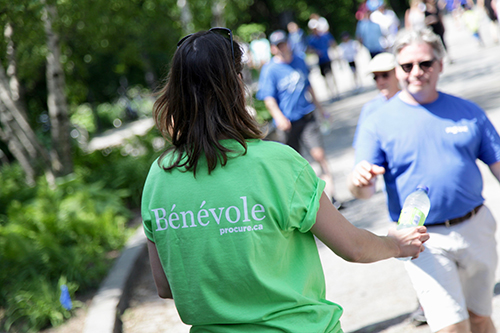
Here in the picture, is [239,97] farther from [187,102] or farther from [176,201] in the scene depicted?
[176,201]

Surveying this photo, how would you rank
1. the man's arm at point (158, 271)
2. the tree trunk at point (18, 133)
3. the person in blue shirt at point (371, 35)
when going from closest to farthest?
the man's arm at point (158, 271), the tree trunk at point (18, 133), the person in blue shirt at point (371, 35)

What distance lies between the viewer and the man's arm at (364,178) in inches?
111

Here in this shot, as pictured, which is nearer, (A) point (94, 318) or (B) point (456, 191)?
(B) point (456, 191)

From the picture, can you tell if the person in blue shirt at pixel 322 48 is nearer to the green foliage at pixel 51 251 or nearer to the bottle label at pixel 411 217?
the green foliage at pixel 51 251

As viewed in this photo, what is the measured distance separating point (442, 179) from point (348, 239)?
127 cm

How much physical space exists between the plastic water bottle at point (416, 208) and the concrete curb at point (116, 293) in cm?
285

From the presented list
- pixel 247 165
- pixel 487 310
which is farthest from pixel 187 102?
pixel 487 310

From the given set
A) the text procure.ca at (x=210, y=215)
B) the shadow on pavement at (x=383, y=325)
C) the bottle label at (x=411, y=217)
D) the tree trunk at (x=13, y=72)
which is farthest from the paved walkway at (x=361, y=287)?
the tree trunk at (x=13, y=72)

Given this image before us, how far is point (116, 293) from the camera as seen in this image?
532 cm

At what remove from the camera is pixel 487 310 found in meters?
3.07

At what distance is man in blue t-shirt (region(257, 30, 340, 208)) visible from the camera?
7.34 m

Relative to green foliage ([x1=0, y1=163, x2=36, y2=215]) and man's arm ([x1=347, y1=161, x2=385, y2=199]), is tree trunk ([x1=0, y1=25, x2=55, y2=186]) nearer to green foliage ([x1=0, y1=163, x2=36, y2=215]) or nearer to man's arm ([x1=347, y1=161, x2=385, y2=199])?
green foliage ([x1=0, y1=163, x2=36, y2=215])

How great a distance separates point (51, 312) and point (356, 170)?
347 cm

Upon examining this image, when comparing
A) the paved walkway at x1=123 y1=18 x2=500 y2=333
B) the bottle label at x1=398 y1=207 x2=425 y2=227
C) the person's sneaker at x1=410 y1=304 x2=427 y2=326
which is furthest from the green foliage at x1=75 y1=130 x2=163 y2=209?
the bottle label at x1=398 y1=207 x2=425 y2=227
